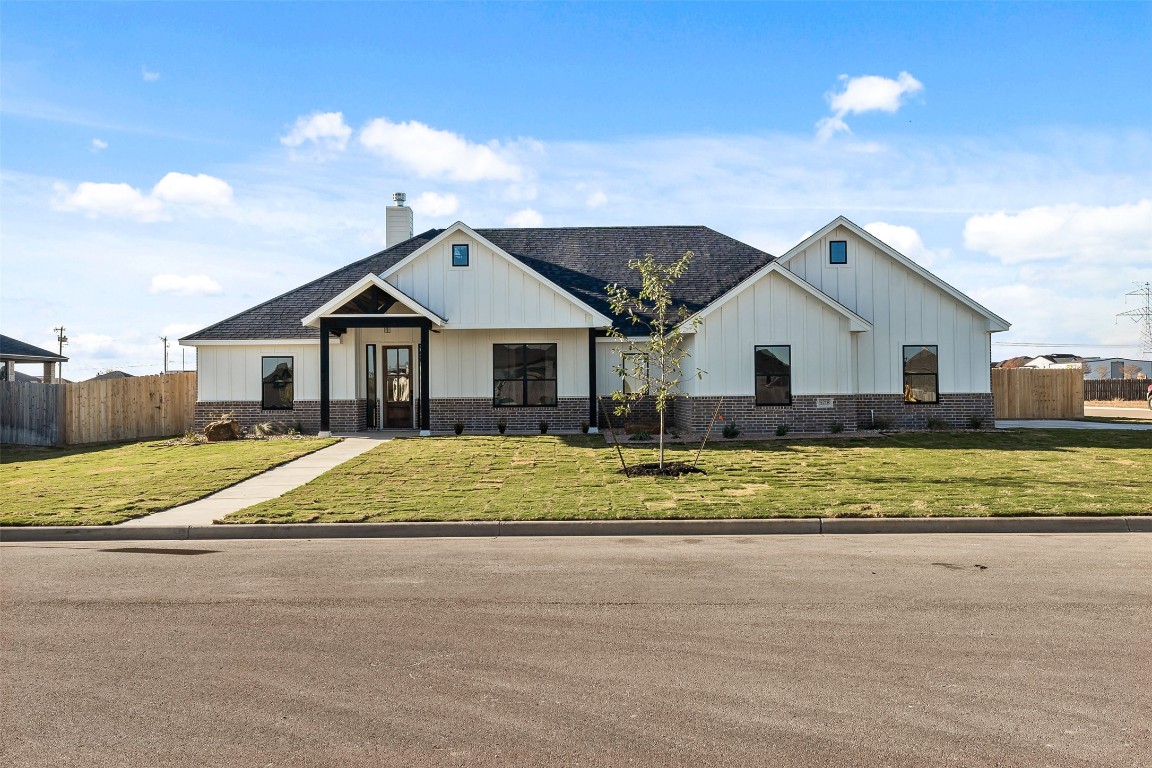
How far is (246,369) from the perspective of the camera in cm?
2430

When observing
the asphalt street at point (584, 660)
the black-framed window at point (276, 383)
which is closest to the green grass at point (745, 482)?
the asphalt street at point (584, 660)

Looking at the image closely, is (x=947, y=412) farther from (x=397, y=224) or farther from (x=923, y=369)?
(x=397, y=224)

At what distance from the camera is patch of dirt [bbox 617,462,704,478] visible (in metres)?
14.1

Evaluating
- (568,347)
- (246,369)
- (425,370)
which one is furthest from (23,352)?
(568,347)

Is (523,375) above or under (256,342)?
under

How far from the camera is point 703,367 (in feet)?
70.8

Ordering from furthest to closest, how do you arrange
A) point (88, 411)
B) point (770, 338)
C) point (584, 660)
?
point (88, 411) < point (770, 338) < point (584, 660)

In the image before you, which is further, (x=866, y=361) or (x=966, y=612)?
(x=866, y=361)

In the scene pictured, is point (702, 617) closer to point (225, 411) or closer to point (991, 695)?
point (991, 695)

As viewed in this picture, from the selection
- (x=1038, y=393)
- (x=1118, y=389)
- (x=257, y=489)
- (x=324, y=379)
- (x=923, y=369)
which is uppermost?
(x=923, y=369)

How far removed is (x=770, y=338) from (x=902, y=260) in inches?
172

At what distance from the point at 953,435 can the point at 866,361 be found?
3028 millimetres

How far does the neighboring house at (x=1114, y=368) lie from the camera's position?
216ft

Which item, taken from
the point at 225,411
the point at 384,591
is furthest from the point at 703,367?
the point at 384,591
